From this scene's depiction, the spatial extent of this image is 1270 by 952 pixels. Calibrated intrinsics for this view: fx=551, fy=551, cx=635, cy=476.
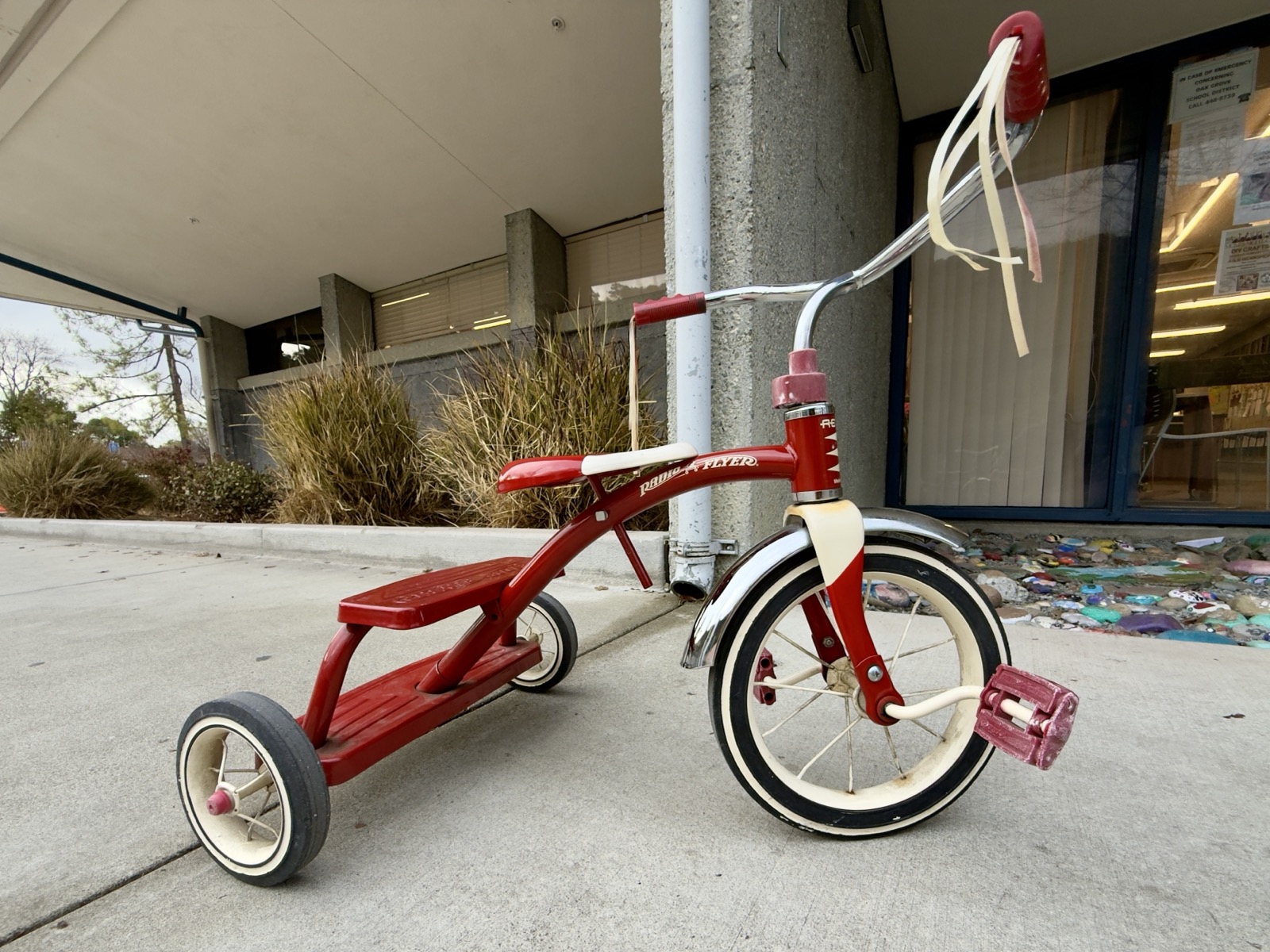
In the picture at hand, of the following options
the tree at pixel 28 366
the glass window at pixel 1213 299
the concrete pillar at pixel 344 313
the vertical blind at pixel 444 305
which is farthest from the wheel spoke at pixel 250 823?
the tree at pixel 28 366

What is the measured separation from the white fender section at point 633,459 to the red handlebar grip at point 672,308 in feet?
0.75

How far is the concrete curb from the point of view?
2.61m

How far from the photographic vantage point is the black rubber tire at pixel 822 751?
0.94 metres

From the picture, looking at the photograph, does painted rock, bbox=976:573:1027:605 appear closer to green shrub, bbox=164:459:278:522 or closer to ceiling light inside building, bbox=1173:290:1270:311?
ceiling light inside building, bbox=1173:290:1270:311

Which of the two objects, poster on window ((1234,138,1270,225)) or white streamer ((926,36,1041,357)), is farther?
poster on window ((1234,138,1270,225))

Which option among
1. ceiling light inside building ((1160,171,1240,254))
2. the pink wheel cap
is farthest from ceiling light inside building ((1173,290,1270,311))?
the pink wheel cap

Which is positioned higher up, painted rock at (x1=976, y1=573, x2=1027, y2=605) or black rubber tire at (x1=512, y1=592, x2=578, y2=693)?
black rubber tire at (x1=512, y1=592, x2=578, y2=693)

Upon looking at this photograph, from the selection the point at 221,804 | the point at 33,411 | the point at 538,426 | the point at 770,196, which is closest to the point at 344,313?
the point at 538,426

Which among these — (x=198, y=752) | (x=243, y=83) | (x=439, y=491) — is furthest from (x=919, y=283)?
(x=243, y=83)

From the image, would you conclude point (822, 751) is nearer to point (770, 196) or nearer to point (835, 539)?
point (835, 539)

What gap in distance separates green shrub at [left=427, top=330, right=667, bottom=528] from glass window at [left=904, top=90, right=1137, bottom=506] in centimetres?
219

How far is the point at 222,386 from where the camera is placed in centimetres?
884

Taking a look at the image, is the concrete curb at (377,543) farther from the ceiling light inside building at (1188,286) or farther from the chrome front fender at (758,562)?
the ceiling light inside building at (1188,286)

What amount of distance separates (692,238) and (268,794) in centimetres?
198
